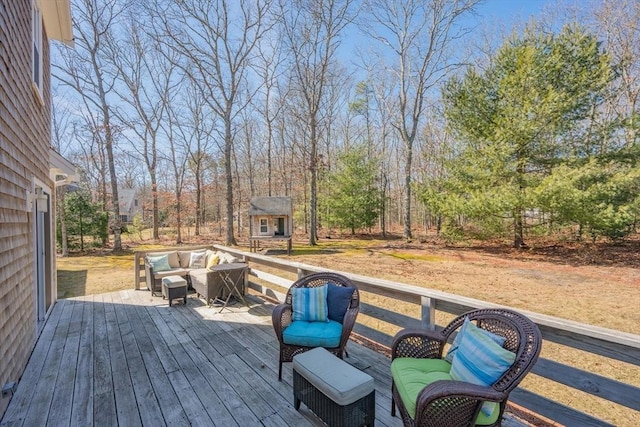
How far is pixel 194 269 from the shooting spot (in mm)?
5914

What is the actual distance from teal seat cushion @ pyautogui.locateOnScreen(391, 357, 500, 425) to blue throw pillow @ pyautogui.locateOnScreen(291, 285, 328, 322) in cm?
99

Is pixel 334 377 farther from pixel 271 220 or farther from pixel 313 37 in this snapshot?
pixel 313 37

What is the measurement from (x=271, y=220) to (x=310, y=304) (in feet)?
32.1

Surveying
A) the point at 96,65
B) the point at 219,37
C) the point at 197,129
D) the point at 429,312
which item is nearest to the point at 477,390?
the point at 429,312

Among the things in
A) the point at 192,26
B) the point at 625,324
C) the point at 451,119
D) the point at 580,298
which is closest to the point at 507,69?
the point at 451,119

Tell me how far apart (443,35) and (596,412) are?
16151 mm

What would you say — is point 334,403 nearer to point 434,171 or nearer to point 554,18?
point 554,18

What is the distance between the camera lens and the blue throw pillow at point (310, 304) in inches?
118

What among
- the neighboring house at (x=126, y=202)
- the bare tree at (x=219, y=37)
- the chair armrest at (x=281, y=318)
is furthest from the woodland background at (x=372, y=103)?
the chair armrest at (x=281, y=318)

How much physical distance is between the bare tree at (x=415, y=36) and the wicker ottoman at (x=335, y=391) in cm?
1320

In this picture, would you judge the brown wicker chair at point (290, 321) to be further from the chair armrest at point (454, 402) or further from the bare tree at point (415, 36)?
the bare tree at point (415, 36)

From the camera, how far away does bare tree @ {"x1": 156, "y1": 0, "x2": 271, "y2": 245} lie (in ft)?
40.3

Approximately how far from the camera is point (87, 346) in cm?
354

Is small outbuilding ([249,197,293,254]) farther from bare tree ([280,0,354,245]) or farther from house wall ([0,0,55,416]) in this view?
house wall ([0,0,55,416])
